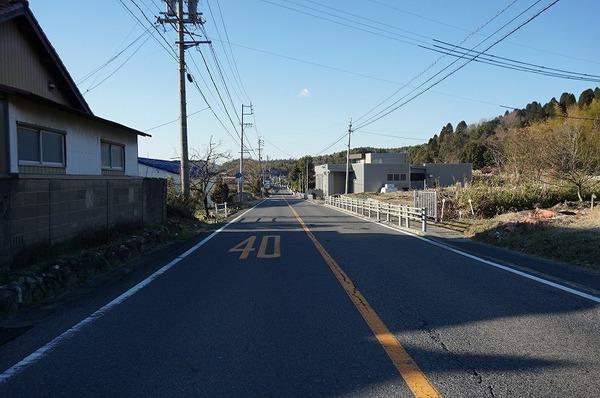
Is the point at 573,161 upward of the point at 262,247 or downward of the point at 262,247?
upward

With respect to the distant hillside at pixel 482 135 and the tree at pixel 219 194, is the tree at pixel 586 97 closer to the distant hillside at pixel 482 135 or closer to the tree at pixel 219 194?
the distant hillside at pixel 482 135

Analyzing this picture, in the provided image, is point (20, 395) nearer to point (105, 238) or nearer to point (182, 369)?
point (182, 369)

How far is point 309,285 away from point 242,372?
4.28 metres

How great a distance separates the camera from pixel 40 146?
12.9 m

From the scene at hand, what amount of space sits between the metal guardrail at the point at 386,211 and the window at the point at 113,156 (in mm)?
11482

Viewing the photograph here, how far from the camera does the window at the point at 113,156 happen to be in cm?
1744

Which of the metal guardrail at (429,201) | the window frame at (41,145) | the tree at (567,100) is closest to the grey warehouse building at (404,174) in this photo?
the tree at (567,100)

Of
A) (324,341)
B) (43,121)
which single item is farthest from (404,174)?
(324,341)

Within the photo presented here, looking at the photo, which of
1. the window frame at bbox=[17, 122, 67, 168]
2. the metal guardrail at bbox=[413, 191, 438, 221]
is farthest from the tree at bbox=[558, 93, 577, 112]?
the window frame at bbox=[17, 122, 67, 168]

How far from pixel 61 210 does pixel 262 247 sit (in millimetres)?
6067

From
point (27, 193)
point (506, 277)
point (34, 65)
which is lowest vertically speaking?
point (506, 277)

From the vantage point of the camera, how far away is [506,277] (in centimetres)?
988

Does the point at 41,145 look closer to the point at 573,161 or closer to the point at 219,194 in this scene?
the point at 573,161

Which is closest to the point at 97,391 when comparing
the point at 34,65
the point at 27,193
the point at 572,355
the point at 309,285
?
the point at 572,355
